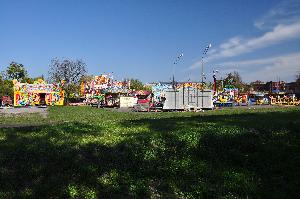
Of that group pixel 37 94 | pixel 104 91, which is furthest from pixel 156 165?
pixel 37 94

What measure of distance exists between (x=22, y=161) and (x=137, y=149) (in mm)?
3360

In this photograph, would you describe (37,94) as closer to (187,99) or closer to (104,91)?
(104,91)

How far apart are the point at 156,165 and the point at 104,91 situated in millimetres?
70368

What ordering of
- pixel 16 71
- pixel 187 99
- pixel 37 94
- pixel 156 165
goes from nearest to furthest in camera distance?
1. pixel 156 165
2. pixel 187 99
3. pixel 37 94
4. pixel 16 71

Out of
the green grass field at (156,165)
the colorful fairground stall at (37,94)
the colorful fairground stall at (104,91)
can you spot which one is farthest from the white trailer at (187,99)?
the green grass field at (156,165)

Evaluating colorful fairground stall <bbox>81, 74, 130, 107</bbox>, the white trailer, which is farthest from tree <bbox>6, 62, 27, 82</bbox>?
the white trailer

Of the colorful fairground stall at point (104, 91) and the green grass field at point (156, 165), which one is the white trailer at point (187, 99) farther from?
the green grass field at point (156, 165)

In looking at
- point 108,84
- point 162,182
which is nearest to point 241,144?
point 162,182

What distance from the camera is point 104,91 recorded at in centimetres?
7988

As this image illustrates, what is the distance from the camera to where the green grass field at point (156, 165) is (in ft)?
28.6

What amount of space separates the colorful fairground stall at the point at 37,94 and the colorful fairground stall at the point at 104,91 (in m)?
7.33

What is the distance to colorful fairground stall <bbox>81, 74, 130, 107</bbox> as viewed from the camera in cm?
7520

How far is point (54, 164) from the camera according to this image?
988 cm

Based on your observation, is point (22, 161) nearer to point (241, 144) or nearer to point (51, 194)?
point (51, 194)
